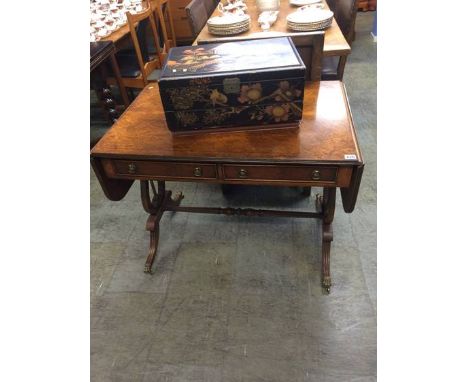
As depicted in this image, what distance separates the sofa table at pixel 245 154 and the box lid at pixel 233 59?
0.22 m

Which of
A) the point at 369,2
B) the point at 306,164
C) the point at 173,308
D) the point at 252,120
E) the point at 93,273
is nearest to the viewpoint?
the point at 306,164

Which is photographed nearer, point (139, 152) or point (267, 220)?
point (139, 152)

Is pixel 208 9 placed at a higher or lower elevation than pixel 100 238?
higher

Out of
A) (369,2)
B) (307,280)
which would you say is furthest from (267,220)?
(369,2)

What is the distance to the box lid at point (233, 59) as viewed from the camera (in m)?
1.08

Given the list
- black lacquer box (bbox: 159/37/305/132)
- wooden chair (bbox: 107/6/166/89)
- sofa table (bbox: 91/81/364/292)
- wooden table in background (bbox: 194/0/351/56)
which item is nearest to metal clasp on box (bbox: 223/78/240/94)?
black lacquer box (bbox: 159/37/305/132)

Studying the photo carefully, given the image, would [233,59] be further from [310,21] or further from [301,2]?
[301,2]

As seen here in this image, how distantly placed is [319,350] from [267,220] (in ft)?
2.55

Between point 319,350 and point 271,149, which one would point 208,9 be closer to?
→ point 271,149

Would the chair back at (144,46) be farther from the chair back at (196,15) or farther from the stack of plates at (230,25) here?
the stack of plates at (230,25)

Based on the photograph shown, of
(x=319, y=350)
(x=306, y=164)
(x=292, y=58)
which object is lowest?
(x=319, y=350)

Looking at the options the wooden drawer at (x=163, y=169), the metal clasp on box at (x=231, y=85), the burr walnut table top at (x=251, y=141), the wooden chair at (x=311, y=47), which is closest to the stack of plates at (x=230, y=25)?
the wooden chair at (x=311, y=47)

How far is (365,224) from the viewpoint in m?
1.87

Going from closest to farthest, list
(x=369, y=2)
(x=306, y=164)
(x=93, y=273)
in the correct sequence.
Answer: (x=306, y=164) → (x=93, y=273) → (x=369, y=2)
